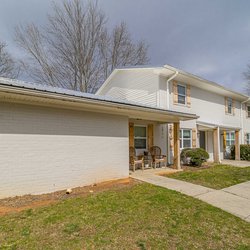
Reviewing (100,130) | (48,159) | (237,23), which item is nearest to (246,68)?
(237,23)

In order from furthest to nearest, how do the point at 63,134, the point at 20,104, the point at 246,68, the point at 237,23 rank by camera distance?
the point at 246,68
the point at 237,23
the point at 63,134
the point at 20,104

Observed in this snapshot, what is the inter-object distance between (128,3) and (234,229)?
567 inches

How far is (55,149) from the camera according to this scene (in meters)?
6.25

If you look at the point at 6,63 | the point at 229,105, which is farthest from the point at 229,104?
the point at 6,63

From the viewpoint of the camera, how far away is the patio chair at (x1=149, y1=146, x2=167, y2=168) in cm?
1041

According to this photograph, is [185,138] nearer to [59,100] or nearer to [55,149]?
[55,149]

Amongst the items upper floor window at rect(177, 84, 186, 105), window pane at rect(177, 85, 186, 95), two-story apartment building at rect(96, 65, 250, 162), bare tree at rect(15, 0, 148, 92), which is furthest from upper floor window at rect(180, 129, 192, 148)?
bare tree at rect(15, 0, 148, 92)

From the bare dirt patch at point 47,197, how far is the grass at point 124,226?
0.39m

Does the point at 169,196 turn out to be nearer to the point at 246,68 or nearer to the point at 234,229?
the point at 234,229

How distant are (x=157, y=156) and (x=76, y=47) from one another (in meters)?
A: 14.4

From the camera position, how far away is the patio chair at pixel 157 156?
10406 mm

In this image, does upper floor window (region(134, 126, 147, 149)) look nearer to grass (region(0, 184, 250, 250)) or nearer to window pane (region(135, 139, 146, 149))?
window pane (region(135, 139, 146, 149))

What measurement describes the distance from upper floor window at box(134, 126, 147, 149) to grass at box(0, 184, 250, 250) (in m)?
5.88

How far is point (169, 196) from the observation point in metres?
5.70
